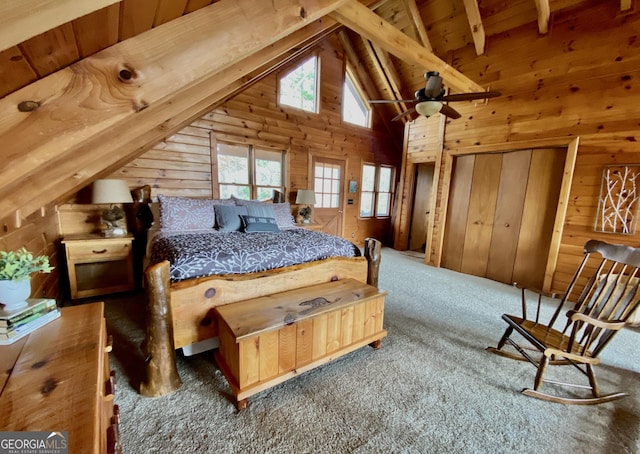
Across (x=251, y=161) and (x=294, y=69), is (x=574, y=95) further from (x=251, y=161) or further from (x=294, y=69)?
(x=251, y=161)

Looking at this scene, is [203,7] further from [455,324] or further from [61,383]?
[455,324]

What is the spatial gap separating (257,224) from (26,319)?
193cm

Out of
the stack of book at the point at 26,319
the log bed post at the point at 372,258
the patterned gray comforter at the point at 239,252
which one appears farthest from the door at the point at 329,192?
the stack of book at the point at 26,319

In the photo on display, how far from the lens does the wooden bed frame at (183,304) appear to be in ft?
4.68

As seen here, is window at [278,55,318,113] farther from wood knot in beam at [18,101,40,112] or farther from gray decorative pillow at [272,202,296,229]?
wood knot in beam at [18,101,40,112]

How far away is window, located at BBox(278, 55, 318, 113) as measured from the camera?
4.27 m

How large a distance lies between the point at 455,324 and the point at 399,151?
14.7 ft

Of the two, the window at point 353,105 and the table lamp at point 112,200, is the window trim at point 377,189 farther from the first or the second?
the table lamp at point 112,200

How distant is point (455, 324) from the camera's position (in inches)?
94.7

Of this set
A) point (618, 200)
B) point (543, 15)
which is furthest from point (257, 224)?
point (543, 15)

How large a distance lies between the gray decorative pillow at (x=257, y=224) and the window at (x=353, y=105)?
3.15 m

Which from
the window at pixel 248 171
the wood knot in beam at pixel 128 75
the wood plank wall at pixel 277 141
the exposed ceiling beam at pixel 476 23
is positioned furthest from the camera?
the window at pixel 248 171

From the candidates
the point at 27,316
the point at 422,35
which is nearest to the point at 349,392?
the point at 27,316

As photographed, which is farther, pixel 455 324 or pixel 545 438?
pixel 455 324
